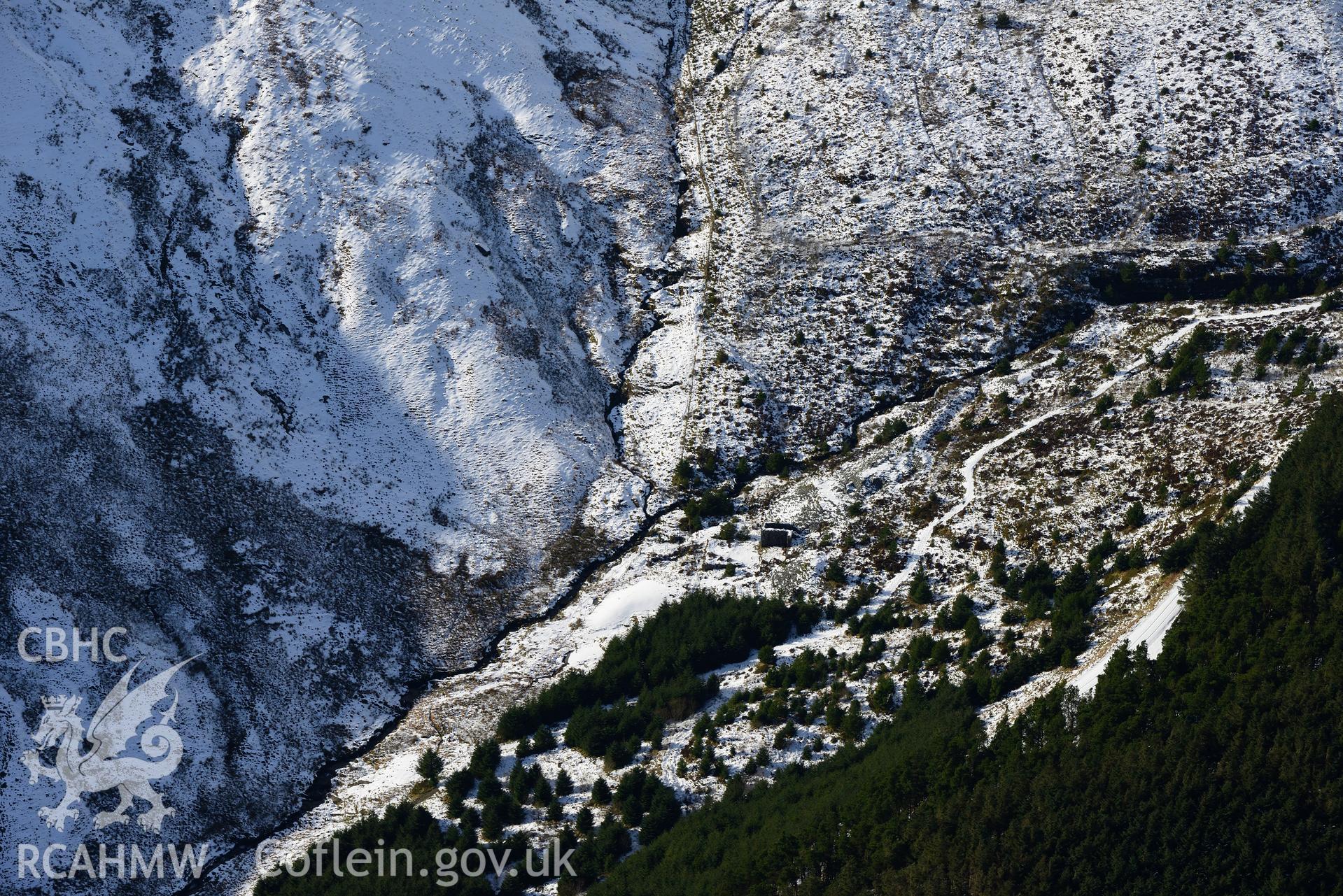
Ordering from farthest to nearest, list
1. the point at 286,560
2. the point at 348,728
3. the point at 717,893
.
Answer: the point at 286,560 → the point at 348,728 → the point at 717,893

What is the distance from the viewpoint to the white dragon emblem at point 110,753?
44.6m

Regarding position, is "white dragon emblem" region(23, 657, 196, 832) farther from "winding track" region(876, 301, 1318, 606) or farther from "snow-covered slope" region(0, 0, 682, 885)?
"winding track" region(876, 301, 1318, 606)

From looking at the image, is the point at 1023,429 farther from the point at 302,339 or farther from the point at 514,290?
the point at 302,339

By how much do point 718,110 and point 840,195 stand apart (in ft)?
42.0

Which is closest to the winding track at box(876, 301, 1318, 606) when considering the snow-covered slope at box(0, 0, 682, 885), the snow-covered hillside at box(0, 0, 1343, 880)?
the snow-covered hillside at box(0, 0, 1343, 880)

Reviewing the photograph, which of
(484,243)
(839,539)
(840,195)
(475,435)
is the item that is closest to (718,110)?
(840,195)

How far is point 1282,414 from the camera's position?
43.6 m

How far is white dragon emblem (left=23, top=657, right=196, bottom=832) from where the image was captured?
4456 cm

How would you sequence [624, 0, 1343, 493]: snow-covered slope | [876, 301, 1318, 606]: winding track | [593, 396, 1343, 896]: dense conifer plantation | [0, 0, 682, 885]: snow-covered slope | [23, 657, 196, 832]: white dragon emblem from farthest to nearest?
1. [624, 0, 1343, 493]: snow-covered slope
2. [0, 0, 682, 885]: snow-covered slope
3. [876, 301, 1318, 606]: winding track
4. [23, 657, 196, 832]: white dragon emblem
5. [593, 396, 1343, 896]: dense conifer plantation

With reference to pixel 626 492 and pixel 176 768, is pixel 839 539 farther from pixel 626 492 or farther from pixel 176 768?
pixel 176 768

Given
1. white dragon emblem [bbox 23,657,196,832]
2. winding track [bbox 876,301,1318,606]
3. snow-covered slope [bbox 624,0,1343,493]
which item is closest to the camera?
white dragon emblem [bbox 23,657,196,832]

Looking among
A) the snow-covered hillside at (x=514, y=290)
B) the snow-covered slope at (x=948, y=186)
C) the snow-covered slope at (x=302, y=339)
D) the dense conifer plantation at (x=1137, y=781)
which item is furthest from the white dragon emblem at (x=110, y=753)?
the snow-covered slope at (x=948, y=186)

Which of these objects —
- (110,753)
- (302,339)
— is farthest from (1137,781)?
(302,339)

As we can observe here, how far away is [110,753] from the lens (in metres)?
45.7
